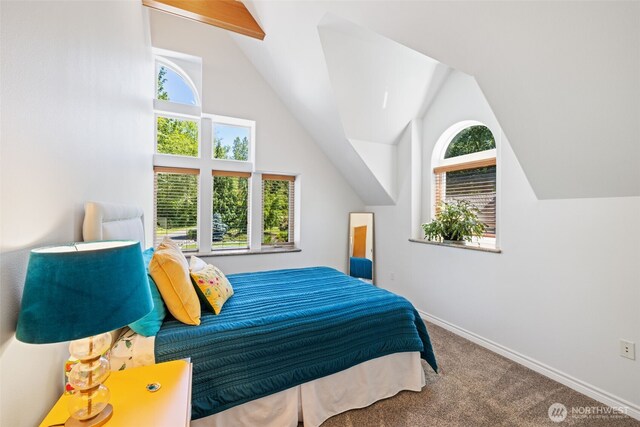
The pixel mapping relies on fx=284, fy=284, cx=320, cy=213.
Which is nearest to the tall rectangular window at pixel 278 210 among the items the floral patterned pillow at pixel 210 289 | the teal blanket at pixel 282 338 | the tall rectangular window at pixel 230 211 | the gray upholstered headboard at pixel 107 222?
the tall rectangular window at pixel 230 211

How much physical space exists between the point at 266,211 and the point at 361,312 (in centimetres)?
235

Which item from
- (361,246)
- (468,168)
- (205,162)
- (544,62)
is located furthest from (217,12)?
(361,246)

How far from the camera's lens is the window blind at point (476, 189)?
2912 mm

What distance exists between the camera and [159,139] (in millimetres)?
3350

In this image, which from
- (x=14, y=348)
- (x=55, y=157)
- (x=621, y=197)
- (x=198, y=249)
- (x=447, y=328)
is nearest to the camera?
(x=14, y=348)

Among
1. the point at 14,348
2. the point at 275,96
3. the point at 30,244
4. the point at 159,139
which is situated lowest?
the point at 14,348

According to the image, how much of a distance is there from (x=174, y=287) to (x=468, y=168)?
9.88 feet

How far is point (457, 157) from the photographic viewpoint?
3.23m

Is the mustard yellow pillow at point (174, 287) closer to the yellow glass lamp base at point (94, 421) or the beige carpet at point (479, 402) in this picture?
the yellow glass lamp base at point (94, 421)

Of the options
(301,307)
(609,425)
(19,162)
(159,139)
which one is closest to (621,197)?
(609,425)

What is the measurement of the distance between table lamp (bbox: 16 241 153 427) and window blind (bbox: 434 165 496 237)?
3.10m

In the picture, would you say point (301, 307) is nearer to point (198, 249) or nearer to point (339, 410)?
point (339, 410)

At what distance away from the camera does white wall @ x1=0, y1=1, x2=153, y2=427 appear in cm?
74

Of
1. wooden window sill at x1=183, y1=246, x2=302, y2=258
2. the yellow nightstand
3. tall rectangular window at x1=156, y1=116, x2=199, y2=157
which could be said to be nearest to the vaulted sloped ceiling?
tall rectangular window at x1=156, y1=116, x2=199, y2=157
